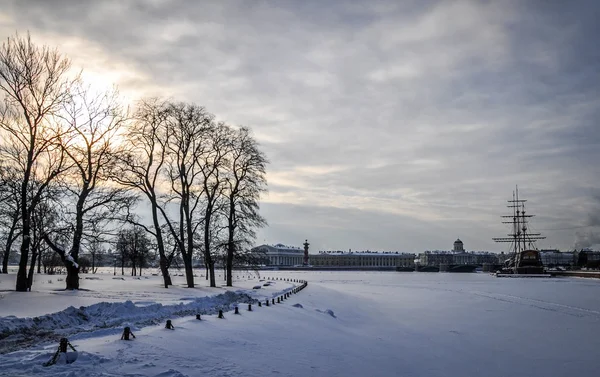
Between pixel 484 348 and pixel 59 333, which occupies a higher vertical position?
pixel 59 333

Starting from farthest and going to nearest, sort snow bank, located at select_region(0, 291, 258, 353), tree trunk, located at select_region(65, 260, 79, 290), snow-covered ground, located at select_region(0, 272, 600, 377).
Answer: tree trunk, located at select_region(65, 260, 79, 290), snow bank, located at select_region(0, 291, 258, 353), snow-covered ground, located at select_region(0, 272, 600, 377)

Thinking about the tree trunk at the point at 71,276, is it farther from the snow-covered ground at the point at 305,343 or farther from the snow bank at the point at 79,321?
the snow bank at the point at 79,321

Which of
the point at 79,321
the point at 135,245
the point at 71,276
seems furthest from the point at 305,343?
the point at 135,245

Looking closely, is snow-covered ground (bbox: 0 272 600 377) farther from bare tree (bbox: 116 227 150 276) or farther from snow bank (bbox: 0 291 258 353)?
bare tree (bbox: 116 227 150 276)

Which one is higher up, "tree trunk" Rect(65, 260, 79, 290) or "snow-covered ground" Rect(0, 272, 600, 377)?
"tree trunk" Rect(65, 260, 79, 290)

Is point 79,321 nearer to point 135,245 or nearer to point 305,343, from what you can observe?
point 305,343

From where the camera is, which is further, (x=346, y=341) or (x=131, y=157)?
(x=131, y=157)

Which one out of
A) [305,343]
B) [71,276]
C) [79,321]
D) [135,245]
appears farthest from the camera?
[135,245]

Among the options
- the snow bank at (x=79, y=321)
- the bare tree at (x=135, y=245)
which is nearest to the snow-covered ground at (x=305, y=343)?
the snow bank at (x=79, y=321)

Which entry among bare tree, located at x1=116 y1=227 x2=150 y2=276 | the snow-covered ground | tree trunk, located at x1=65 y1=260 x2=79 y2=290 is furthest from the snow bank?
bare tree, located at x1=116 y1=227 x2=150 y2=276

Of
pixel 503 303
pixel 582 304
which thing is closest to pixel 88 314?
pixel 503 303

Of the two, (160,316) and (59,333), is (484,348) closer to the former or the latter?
(160,316)

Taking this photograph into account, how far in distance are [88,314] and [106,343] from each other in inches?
280

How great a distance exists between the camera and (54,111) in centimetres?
2759
